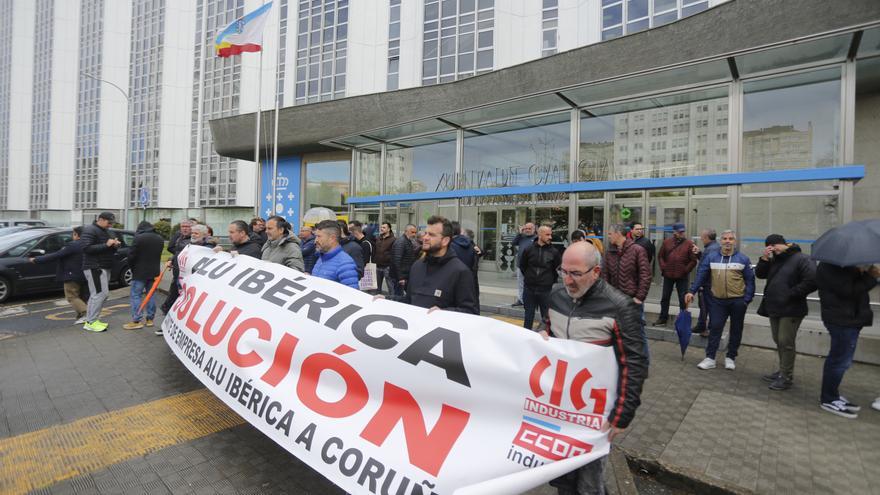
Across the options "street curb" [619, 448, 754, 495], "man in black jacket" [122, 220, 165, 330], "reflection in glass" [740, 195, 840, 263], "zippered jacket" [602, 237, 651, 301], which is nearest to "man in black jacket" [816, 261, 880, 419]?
"zippered jacket" [602, 237, 651, 301]

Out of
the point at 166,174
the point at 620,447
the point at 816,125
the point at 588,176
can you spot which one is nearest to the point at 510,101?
the point at 588,176

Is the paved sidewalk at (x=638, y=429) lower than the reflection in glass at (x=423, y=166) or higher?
lower

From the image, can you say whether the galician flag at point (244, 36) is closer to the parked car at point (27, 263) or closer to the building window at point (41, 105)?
the parked car at point (27, 263)

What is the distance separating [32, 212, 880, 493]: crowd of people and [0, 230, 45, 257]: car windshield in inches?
113

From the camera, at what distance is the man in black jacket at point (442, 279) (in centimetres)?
334

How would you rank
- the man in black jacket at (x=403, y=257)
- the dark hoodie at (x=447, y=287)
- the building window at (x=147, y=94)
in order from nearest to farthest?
the dark hoodie at (x=447, y=287) < the man in black jacket at (x=403, y=257) < the building window at (x=147, y=94)

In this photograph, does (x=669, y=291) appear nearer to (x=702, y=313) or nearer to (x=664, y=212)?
(x=702, y=313)

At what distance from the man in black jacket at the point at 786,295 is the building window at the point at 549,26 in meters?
15.9

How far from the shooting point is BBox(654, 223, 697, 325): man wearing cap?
7.62 metres

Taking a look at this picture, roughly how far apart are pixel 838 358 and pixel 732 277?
1424mm

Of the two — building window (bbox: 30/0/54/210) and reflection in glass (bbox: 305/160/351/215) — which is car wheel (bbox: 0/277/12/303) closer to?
reflection in glass (bbox: 305/160/351/215)

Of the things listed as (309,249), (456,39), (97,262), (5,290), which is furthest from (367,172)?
(5,290)

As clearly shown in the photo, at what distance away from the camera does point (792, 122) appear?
8750mm

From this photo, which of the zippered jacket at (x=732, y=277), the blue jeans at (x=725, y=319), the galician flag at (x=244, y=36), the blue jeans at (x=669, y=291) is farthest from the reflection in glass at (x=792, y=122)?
the galician flag at (x=244, y=36)
